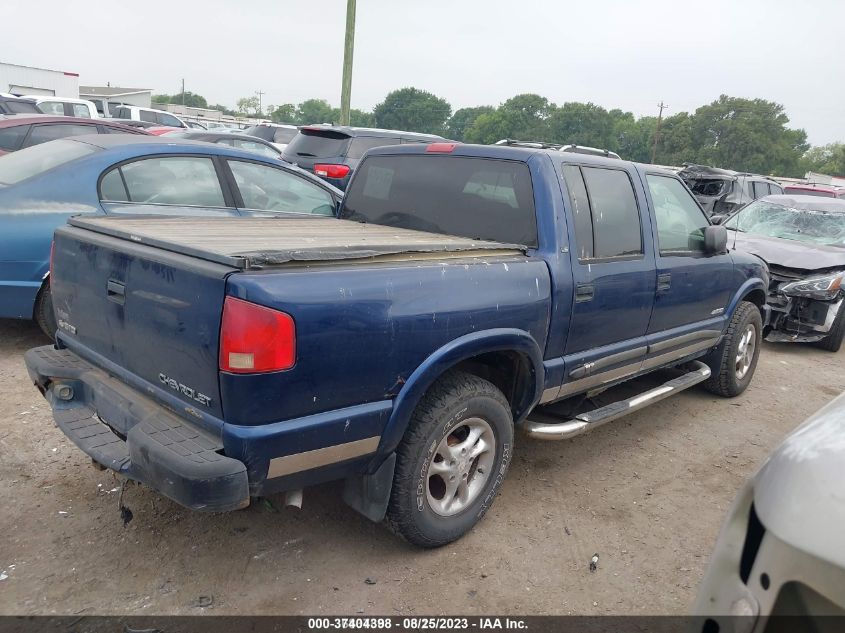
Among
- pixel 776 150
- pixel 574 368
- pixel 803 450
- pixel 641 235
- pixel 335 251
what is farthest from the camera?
pixel 776 150

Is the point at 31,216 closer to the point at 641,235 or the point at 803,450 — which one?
the point at 641,235

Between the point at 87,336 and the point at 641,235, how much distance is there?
3126 mm

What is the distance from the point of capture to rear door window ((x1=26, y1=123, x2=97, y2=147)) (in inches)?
326

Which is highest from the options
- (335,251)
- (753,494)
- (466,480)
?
(335,251)

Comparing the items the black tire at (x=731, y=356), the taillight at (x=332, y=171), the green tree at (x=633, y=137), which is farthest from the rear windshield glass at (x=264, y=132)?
the green tree at (x=633, y=137)

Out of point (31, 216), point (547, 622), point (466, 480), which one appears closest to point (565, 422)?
point (466, 480)

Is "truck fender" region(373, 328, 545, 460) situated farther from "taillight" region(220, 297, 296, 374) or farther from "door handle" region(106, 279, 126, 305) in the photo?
"door handle" region(106, 279, 126, 305)

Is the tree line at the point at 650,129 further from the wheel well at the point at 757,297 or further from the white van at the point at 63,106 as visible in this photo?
the wheel well at the point at 757,297

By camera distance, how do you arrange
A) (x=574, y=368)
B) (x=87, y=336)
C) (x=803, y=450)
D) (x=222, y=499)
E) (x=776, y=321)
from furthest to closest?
(x=776, y=321) → (x=574, y=368) → (x=87, y=336) → (x=222, y=499) → (x=803, y=450)

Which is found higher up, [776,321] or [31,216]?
[31,216]

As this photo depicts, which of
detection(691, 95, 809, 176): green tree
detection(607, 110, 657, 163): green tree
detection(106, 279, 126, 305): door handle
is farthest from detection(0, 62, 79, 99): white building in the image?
detection(607, 110, 657, 163): green tree

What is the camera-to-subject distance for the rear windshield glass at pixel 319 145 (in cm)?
1053

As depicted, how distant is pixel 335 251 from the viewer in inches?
99.5

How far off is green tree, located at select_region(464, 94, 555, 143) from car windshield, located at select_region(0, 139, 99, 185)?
77613mm
